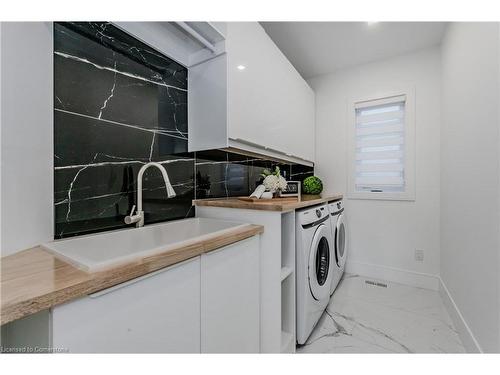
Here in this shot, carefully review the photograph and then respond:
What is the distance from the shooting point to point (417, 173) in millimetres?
2465

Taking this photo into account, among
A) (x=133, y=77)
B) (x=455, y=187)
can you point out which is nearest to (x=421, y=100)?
(x=455, y=187)

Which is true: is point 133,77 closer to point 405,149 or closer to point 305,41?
point 305,41

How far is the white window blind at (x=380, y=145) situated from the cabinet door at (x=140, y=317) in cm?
248

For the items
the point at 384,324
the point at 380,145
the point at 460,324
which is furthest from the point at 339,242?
the point at 380,145

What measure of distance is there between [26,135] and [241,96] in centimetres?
112

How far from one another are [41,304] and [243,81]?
4.89 ft

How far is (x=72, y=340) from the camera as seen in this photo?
1.88 feet

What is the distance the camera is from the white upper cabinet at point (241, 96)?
1.46 meters

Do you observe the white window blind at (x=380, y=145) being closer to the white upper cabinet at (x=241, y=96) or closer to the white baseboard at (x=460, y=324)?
the white baseboard at (x=460, y=324)

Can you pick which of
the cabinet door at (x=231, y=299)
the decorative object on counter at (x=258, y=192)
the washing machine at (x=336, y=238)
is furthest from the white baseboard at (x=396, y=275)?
the cabinet door at (x=231, y=299)

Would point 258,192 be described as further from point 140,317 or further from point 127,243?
point 140,317

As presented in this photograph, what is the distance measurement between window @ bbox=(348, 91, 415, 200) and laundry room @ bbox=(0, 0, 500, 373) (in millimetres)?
17

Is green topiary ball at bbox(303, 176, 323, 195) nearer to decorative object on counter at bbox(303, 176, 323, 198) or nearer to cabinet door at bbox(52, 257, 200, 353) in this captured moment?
decorative object on counter at bbox(303, 176, 323, 198)

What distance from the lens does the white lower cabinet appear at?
0.60 meters
